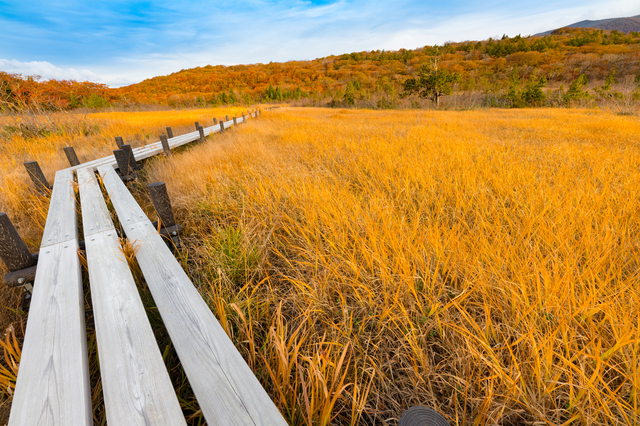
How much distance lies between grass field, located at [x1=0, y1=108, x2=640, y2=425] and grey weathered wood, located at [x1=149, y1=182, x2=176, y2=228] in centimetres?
33

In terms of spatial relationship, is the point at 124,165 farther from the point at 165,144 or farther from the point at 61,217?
the point at 61,217

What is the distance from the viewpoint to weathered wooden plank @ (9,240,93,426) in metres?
0.80

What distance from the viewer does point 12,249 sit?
5.88ft

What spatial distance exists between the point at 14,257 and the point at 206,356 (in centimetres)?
207

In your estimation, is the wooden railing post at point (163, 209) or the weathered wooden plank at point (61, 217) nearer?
the weathered wooden plank at point (61, 217)

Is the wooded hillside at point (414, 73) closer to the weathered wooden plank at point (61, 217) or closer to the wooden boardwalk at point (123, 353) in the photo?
the weathered wooden plank at point (61, 217)

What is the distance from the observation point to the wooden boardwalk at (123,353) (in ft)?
2.61

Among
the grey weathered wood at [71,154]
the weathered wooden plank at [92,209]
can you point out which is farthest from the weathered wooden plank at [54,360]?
the grey weathered wood at [71,154]

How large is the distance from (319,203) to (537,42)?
73.5 m

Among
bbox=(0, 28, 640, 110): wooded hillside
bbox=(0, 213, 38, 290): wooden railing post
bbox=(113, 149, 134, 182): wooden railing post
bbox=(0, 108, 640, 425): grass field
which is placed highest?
bbox=(0, 28, 640, 110): wooded hillside

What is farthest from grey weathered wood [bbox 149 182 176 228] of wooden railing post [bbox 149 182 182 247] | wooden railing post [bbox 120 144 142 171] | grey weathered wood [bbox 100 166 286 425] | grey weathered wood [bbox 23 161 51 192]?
grey weathered wood [bbox 23 161 51 192]

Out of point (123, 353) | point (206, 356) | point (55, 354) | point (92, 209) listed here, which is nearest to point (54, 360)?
point (55, 354)

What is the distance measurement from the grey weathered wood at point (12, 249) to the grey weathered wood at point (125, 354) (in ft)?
2.41

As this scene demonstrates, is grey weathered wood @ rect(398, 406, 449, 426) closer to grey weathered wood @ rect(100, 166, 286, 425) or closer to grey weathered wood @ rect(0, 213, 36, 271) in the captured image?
grey weathered wood @ rect(100, 166, 286, 425)
